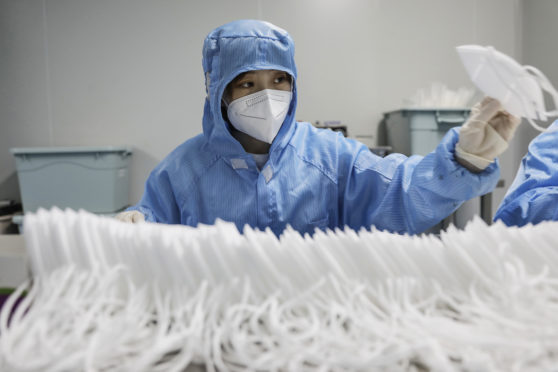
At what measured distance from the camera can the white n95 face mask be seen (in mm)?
1001

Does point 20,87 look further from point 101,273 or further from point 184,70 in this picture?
point 101,273

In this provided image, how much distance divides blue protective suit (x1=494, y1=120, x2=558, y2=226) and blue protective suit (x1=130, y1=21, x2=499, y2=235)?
0.20 meters

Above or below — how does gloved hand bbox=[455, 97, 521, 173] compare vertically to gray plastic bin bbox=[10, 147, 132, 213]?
above

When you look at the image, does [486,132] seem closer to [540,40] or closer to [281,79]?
[281,79]

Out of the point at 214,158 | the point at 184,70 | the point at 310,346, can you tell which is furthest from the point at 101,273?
the point at 184,70

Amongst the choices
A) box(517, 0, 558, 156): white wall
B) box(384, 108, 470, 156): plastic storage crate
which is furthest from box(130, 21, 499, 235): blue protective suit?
box(517, 0, 558, 156): white wall

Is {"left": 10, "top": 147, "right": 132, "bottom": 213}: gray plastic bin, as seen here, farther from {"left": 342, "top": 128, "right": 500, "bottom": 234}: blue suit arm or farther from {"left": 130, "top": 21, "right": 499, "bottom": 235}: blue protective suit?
{"left": 342, "top": 128, "right": 500, "bottom": 234}: blue suit arm

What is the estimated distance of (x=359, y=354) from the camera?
14.7 inches

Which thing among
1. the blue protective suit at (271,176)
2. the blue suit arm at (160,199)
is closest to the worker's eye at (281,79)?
the blue protective suit at (271,176)

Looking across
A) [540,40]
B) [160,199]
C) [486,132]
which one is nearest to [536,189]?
[486,132]

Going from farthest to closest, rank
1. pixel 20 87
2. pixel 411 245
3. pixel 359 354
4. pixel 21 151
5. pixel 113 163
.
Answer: pixel 20 87, pixel 113 163, pixel 21 151, pixel 411 245, pixel 359 354

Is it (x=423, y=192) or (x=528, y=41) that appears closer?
(x=423, y=192)

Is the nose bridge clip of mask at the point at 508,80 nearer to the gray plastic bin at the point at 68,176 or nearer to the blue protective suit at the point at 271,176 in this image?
the blue protective suit at the point at 271,176

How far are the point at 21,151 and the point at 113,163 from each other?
468 mm
